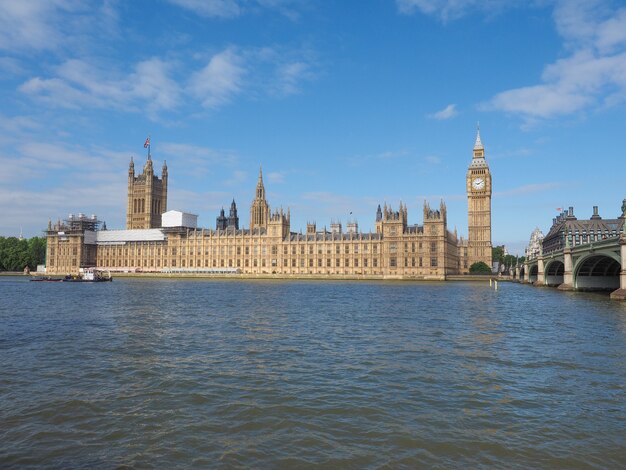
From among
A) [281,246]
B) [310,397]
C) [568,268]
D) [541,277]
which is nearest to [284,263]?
[281,246]

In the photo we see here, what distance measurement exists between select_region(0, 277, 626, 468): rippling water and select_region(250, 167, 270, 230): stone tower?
142 meters

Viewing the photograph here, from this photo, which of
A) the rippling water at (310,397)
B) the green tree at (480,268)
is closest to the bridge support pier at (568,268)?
the rippling water at (310,397)

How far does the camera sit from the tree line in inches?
6476

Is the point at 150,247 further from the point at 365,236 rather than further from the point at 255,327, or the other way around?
the point at 255,327

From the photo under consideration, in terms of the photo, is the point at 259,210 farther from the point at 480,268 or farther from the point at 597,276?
the point at 597,276

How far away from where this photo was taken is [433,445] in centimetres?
1100

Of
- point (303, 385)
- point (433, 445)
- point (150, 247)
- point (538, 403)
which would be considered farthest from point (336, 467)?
point (150, 247)

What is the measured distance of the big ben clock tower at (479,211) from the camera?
484 feet

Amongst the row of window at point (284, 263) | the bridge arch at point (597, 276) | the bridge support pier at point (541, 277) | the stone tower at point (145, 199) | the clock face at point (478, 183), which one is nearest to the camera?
the bridge arch at point (597, 276)

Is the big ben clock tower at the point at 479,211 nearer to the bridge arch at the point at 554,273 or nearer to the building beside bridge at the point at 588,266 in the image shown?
the building beside bridge at the point at 588,266

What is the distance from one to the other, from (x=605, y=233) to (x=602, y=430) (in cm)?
13900

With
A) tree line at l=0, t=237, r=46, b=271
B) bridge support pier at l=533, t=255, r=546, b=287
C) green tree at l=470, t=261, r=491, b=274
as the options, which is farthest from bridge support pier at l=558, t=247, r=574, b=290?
tree line at l=0, t=237, r=46, b=271

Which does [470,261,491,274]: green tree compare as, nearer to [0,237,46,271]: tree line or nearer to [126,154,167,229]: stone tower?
[126,154,167,229]: stone tower

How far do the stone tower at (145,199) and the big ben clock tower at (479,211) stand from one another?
369 ft
